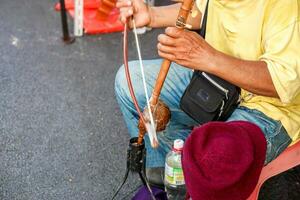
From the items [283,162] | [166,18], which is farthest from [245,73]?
[166,18]

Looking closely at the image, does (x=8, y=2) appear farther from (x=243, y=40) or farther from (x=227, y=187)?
(x=227, y=187)

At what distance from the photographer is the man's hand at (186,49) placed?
1.19m

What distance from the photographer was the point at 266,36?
123 cm

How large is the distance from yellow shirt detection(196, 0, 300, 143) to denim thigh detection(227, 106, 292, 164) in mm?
Result: 17

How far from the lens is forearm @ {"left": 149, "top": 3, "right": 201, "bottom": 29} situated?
1524 mm

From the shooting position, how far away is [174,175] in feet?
4.52

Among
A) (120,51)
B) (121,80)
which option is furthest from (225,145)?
(120,51)

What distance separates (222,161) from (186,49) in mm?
322

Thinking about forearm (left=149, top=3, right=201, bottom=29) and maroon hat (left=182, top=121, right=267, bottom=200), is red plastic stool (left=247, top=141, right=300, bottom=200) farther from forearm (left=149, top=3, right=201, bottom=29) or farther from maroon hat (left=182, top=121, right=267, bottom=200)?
forearm (left=149, top=3, right=201, bottom=29)

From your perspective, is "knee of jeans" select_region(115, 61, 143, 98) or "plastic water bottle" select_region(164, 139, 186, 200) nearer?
"plastic water bottle" select_region(164, 139, 186, 200)

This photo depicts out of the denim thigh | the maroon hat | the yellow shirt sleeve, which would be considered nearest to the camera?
the maroon hat

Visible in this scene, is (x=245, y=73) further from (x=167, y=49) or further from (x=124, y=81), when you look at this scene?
(x=124, y=81)

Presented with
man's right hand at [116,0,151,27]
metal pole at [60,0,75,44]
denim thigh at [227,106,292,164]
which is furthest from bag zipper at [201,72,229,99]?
metal pole at [60,0,75,44]

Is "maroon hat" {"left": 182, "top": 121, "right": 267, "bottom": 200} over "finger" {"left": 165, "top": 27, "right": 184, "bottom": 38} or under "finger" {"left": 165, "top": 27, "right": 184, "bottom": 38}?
under
